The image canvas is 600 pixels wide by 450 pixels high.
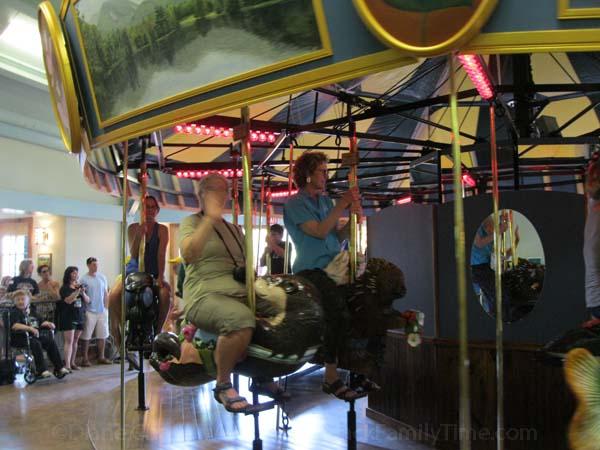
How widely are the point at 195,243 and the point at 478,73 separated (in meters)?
1.65

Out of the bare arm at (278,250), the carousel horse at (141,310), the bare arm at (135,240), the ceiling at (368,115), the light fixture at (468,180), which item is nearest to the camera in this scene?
the carousel horse at (141,310)

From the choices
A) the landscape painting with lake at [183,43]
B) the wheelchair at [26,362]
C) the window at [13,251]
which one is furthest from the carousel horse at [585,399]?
the window at [13,251]

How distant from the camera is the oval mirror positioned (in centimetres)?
412

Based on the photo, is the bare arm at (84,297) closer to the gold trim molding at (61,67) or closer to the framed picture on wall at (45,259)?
the framed picture on wall at (45,259)

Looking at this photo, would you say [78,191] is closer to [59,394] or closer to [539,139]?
[59,394]

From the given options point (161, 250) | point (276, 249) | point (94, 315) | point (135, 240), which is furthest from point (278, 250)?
point (94, 315)

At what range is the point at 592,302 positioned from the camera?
2705 mm

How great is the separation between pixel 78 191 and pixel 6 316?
4.29m

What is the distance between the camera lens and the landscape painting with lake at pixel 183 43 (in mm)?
2145

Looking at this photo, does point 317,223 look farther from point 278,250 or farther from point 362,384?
point 278,250

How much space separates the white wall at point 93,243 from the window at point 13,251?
128cm

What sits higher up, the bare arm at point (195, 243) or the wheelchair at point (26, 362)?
the bare arm at point (195, 243)

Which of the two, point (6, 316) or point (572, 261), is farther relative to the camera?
point (6, 316)

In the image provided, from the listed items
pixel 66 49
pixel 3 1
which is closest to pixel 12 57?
pixel 3 1
